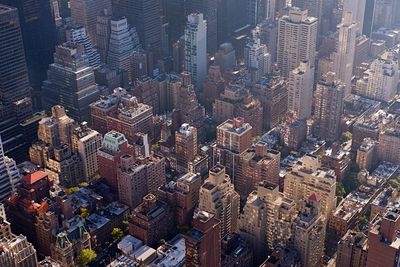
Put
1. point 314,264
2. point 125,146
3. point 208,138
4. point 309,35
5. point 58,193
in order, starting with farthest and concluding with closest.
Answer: point 309,35
point 208,138
point 125,146
point 58,193
point 314,264

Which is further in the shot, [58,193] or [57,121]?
[57,121]

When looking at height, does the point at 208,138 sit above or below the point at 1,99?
below

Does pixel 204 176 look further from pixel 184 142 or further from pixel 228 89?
pixel 228 89

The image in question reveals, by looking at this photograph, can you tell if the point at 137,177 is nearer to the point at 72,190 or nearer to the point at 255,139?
the point at 72,190

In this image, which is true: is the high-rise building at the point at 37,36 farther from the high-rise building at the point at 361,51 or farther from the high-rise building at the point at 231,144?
the high-rise building at the point at 361,51

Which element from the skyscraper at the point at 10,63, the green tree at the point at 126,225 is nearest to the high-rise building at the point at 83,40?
the skyscraper at the point at 10,63

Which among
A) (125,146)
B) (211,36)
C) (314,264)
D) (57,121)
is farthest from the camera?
(211,36)

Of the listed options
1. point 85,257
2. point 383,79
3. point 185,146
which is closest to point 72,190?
point 85,257

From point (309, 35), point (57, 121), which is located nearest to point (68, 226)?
point (57, 121)
